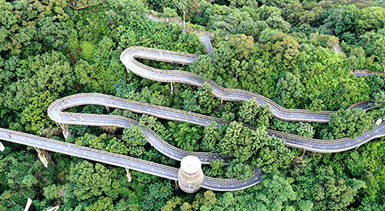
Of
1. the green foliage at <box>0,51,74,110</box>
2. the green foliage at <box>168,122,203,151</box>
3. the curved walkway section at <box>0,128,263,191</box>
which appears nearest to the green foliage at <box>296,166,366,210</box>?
the curved walkway section at <box>0,128,263,191</box>

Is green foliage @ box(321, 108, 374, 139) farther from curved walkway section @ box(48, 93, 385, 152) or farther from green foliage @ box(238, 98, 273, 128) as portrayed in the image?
green foliage @ box(238, 98, 273, 128)

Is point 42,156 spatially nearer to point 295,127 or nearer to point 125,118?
point 125,118

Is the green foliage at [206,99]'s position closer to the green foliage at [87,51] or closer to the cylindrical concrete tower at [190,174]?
the cylindrical concrete tower at [190,174]

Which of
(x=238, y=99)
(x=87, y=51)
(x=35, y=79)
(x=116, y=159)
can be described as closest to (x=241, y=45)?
(x=238, y=99)

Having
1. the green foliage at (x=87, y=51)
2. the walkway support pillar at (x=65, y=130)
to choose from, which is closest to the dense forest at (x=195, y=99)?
the green foliage at (x=87, y=51)

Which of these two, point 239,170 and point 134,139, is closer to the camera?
point 239,170

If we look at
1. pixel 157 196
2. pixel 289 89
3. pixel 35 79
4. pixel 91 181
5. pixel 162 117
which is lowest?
pixel 157 196
